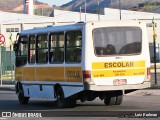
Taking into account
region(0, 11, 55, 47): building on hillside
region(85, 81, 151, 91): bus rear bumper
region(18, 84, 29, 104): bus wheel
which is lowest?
region(18, 84, 29, 104): bus wheel

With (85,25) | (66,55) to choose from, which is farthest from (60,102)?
(85,25)

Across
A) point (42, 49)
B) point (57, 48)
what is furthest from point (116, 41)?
point (42, 49)

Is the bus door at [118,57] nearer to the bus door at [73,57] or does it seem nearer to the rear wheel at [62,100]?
the bus door at [73,57]

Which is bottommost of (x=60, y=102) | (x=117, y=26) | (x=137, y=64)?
(x=60, y=102)

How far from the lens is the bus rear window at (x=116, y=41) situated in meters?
18.8

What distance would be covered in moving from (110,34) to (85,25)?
3.01 feet

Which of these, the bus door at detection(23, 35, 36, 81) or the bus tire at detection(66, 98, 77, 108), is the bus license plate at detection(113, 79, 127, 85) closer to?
the bus tire at detection(66, 98, 77, 108)

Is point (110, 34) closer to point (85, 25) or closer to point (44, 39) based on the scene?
point (85, 25)

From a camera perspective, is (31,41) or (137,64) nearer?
(137,64)

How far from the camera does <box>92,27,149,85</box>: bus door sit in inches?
730

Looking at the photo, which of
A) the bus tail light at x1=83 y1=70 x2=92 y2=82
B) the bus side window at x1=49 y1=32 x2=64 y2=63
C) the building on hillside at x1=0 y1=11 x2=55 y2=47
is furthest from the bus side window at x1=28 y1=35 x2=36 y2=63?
the building on hillside at x1=0 y1=11 x2=55 y2=47

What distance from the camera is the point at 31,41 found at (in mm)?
22047

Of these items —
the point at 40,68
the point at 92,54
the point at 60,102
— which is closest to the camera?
the point at 92,54

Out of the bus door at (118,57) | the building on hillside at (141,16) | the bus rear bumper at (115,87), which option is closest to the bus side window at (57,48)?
the bus door at (118,57)
